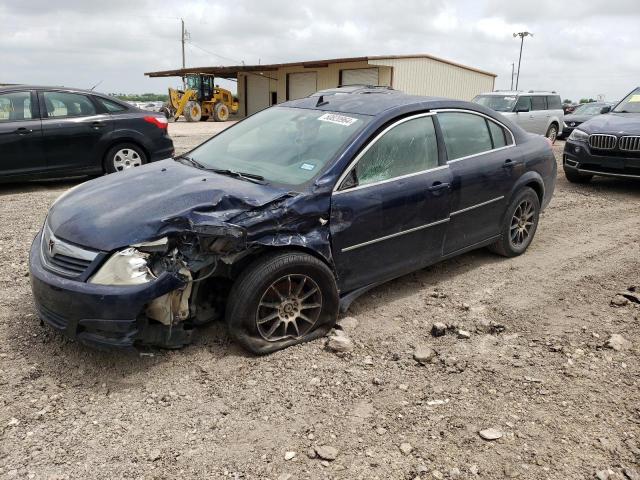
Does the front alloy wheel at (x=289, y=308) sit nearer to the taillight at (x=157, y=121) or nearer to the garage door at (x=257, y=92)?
the taillight at (x=157, y=121)

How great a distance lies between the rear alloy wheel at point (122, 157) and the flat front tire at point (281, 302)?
586 cm

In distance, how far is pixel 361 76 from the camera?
2870 centimetres

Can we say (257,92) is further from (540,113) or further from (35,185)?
(35,185)

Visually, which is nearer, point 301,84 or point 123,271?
point 123,271

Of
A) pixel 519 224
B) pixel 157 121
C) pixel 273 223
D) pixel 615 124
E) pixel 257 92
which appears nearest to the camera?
pixel 273 223

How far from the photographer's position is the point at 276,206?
11.1 ft

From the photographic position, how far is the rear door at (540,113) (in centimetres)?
1683

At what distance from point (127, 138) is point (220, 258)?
6.02 m

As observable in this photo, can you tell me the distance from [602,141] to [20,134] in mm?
8709

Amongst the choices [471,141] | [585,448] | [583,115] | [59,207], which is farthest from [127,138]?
[583,115]

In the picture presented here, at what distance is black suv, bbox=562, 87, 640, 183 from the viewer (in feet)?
26.8

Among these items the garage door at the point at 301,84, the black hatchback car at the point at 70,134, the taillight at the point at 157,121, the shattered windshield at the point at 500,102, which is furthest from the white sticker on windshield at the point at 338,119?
the garage door at the point at 301,84

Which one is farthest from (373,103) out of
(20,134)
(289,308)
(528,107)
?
(528,107)

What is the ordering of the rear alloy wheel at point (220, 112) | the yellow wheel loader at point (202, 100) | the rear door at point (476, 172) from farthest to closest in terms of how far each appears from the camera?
the rear alloy wheel at point (220, 112) < the yellow wheel loader at point (202, 100) < the rear door at point (476, 172)
